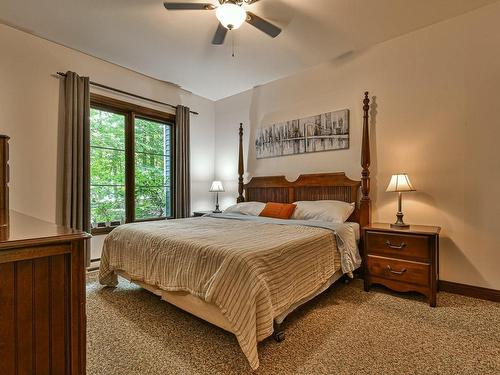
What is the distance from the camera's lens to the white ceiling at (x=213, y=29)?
2.57 metres

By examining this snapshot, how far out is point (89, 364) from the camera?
1.64 meters

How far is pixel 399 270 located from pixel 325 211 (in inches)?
37.9

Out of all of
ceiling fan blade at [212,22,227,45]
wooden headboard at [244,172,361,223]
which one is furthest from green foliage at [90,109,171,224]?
ceiling fan blade at [212,22,227,45]

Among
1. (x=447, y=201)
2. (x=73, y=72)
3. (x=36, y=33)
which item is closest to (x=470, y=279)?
(x=447, y=201)

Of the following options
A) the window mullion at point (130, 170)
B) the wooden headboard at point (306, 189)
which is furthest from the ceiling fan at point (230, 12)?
the window mullion at point (130, 170)

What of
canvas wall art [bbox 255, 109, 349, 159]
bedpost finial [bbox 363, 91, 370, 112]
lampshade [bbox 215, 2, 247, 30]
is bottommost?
canvas wall art [bbox 255, 109, 349, 159]

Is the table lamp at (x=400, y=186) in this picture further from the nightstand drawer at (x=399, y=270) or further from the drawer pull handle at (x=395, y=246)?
the nightstand drawer at (x=399, y=270)

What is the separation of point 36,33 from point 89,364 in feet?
11.7

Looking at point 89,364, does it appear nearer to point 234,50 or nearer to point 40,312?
point 40,312

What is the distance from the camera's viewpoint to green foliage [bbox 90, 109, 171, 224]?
146 inches

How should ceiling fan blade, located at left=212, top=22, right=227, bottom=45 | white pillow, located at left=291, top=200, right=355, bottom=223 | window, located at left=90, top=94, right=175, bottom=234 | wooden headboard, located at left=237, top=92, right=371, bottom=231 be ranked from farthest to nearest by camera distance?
window, located at left=90, top=94, right=175, bottom=234, wooden headboard, located at left=237, top=92, right=371, bottom=231, white pillow, located at left=291, top=200, right=355, bottom=223, ceiling fan blade, located at left=212, top=22, right=227, bottom=45

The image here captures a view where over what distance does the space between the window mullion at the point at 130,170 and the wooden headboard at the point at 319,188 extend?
67.3 inches

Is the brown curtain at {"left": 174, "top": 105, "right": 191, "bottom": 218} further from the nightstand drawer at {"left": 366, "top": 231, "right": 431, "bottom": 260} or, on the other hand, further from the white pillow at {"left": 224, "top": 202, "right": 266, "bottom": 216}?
the nightstand drawer at {"left": 366, "top": 231, "right": 431, "bottom": 260}

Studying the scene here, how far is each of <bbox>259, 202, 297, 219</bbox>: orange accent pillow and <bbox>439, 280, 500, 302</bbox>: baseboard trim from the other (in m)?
1.79
